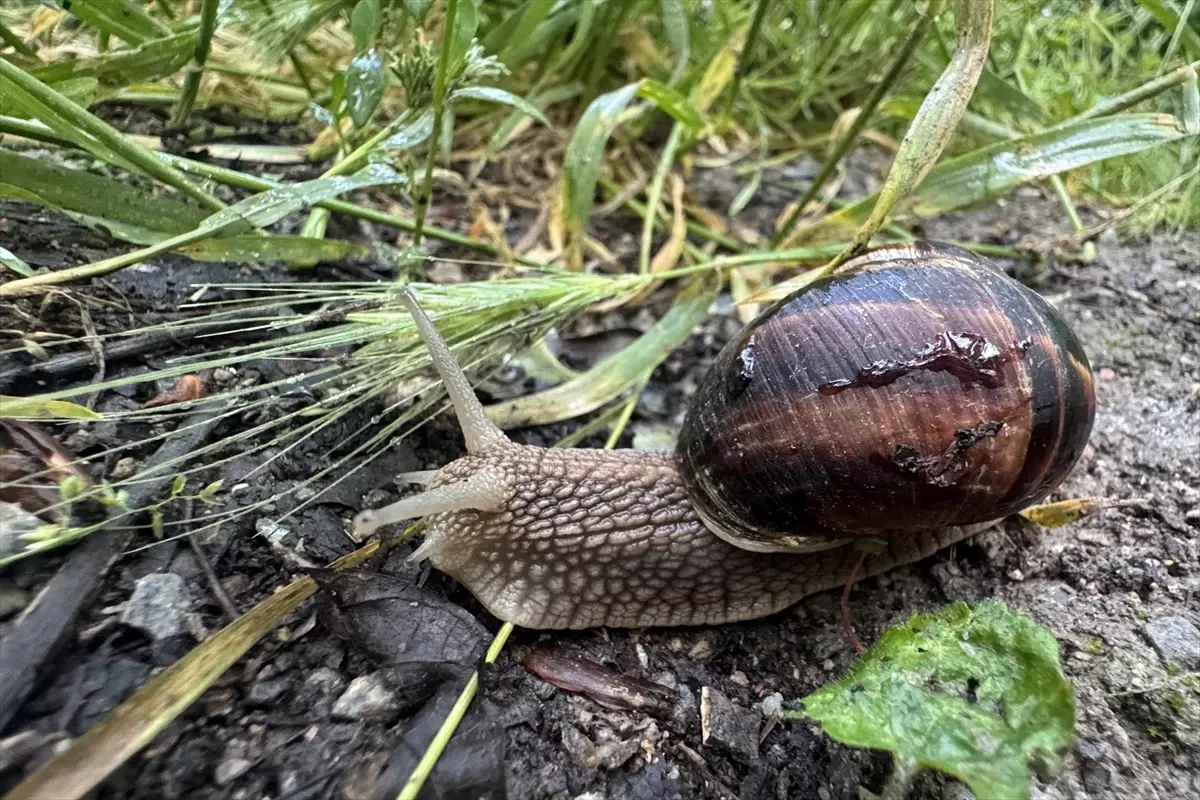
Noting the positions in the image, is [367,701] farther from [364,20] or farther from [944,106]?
[944,106]

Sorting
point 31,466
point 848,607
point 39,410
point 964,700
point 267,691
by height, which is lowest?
point 848,607

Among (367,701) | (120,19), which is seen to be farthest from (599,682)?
(120,19)

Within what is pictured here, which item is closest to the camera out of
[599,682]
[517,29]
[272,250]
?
[599,682]

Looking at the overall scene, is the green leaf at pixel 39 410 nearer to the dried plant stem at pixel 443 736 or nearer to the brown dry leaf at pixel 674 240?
the dried plant stem at pixel 443 736

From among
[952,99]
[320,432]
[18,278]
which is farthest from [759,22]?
[18,278]

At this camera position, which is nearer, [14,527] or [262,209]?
[14,527]

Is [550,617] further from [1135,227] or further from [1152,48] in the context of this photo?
[1152,48]

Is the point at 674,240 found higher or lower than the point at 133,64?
lower
